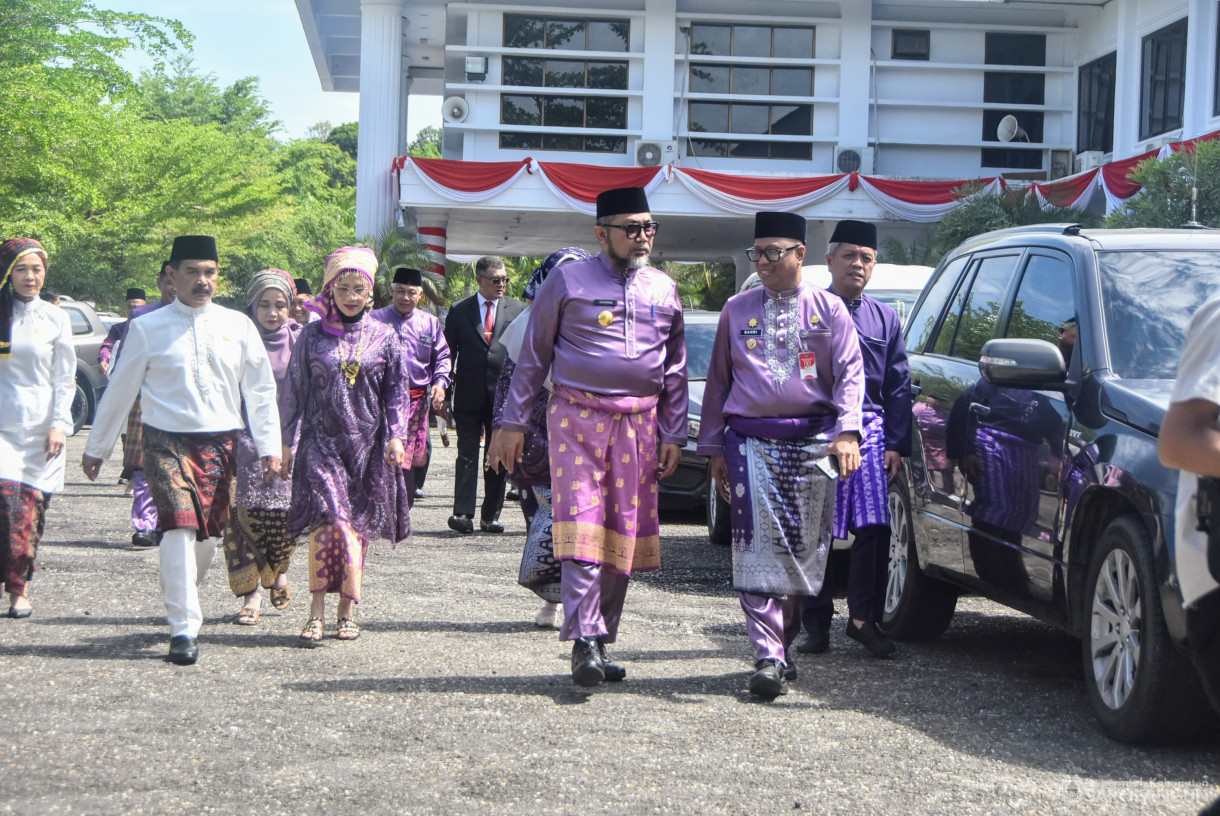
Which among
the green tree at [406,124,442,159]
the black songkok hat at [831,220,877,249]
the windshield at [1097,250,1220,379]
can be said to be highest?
the green tree at [406,124,442,159]

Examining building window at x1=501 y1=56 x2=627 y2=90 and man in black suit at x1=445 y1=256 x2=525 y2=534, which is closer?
man in black suit at x1=445 y1=256 x2=525 y2=534

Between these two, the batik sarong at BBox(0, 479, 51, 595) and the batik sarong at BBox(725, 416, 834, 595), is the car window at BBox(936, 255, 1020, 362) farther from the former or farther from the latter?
the batik sarong at BBox(0, 479, 51, 595)

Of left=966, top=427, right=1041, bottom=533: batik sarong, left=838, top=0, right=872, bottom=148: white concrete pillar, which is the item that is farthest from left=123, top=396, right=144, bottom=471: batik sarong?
left=838, top=0, right=872, bottom=148: white concrete pillar

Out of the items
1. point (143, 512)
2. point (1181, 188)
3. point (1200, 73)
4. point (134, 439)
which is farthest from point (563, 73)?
point (143, 512)

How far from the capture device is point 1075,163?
1220 inches

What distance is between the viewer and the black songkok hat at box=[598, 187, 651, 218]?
6043mm

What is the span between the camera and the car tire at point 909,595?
7.13 metres

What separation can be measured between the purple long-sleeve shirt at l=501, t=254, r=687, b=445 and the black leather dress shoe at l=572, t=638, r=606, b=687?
3.12 ft

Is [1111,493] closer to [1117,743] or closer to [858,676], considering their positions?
[1117,743]

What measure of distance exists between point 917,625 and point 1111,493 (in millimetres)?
2248

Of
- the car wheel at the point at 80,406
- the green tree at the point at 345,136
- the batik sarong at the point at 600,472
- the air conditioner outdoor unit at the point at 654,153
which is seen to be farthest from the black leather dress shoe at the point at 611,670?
the green tree at the point at 345,136

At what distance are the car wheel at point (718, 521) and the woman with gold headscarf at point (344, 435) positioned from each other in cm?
394

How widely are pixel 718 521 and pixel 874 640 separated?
4.22 metres

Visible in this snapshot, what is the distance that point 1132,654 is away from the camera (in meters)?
4.91
